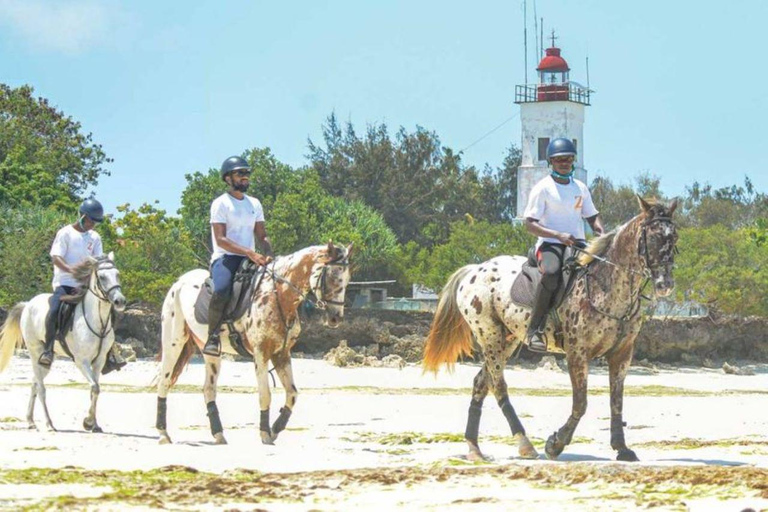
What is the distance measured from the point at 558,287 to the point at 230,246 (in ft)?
Answer: 11.5

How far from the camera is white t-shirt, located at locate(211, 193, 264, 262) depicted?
592 inches

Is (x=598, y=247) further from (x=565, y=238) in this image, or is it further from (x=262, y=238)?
(x=262, y=238)

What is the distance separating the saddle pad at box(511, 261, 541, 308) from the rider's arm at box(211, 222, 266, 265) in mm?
2700

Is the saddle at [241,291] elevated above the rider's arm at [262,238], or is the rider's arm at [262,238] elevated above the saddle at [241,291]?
the rider's arm at [262,238]

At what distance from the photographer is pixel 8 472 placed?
11547mm

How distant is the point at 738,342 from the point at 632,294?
3063cm

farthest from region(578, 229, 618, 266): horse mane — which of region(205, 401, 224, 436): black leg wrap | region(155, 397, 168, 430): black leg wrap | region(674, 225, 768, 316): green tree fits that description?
region(674, 225, 768, 316): green tree

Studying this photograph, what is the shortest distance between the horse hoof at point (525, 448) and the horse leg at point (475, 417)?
Result: 396mm

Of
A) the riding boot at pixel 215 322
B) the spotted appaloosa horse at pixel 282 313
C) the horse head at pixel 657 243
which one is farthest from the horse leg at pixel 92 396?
the horse head at pixel 657 243

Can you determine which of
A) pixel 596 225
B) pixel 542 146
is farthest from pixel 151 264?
pixel 542 146

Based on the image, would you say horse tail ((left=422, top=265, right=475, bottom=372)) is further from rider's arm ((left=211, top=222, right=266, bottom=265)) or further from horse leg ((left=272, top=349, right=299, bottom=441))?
rider's arm ((left=211, top=222, right=266, bottom=265))

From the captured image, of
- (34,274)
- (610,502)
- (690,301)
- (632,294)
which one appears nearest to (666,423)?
(632,294)

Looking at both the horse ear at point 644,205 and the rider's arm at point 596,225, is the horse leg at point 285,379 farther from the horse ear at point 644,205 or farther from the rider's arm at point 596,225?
the horse ear at point 644,205

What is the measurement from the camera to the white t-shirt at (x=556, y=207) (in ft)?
46.0
